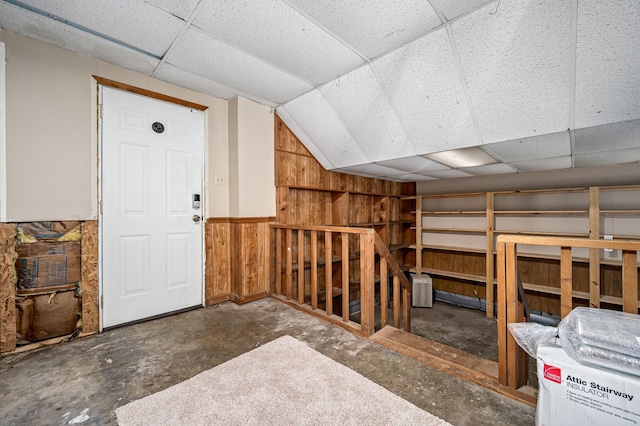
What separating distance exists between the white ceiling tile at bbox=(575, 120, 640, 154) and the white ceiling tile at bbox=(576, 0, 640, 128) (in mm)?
154

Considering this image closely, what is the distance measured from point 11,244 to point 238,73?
224 cm

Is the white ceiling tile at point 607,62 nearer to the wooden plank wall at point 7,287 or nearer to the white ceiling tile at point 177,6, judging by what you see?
the white ceiling tile at point 177,6

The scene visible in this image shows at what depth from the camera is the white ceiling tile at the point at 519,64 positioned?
5.29 ft

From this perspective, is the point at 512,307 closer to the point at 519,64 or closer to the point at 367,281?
the point at 367,281

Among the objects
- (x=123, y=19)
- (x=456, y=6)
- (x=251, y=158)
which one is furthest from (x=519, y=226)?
(x=123, y=19)

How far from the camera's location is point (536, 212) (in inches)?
155

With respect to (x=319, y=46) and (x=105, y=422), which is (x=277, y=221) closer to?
(x=319, y=46)

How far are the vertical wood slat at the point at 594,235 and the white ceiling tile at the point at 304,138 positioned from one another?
3.52m

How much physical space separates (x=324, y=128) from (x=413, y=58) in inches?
52.7

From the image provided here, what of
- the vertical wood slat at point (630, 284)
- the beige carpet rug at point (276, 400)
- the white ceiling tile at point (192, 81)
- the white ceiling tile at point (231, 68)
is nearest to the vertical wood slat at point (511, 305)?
the vertical wood slat at point (630, 284)

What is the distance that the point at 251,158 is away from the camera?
122 inches

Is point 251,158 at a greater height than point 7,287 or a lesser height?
greater

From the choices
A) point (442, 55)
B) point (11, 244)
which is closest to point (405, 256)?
point (442, 55)

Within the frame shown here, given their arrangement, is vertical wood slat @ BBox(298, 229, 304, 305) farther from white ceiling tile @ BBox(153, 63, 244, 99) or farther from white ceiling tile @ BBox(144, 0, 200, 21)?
white ceiling tile @ BBox(144, 0, 200, 21)
